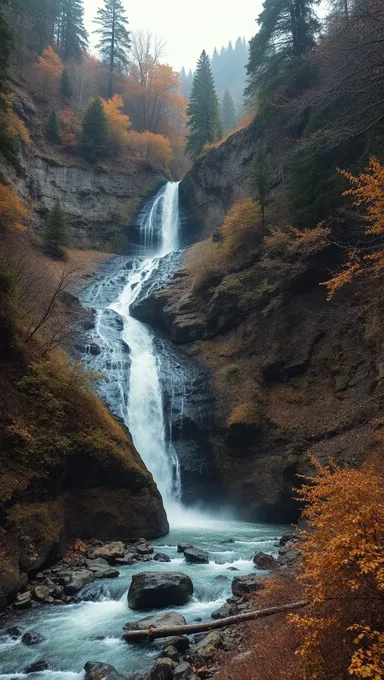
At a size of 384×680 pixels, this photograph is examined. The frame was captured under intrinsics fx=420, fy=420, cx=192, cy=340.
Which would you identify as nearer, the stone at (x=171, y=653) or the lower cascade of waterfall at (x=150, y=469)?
the stone at (x=171, y=653)

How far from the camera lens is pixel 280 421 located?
1766 cm

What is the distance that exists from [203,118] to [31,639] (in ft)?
144

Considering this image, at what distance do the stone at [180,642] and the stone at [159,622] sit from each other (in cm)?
46

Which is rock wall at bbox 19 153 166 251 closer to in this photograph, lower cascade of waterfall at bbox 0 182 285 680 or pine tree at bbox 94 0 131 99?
lower cascade of waterfall at bbox 0 182 285 680

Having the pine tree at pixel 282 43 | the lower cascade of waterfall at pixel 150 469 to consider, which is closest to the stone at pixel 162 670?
the lower cascade of waterfall at pixel 150 469

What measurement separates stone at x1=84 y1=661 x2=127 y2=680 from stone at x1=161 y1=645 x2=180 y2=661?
0.66 m

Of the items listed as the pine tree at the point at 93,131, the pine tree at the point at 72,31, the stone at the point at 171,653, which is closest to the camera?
the stone at the point at 171,653

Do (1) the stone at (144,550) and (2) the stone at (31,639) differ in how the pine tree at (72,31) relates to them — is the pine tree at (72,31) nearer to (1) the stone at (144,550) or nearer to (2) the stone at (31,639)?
(1) the stone at (144,550)

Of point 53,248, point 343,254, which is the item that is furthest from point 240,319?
point 53,248

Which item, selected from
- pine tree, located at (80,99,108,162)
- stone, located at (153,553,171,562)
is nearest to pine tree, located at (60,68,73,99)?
pine tree, located at (80,99,108,162)

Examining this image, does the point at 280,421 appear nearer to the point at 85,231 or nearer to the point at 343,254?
the point at 343,254

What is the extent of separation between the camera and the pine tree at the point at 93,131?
41.7m

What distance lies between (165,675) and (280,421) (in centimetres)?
1271

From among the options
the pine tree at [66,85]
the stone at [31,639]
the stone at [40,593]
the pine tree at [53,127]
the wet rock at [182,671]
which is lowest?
the stone at [31,639]
